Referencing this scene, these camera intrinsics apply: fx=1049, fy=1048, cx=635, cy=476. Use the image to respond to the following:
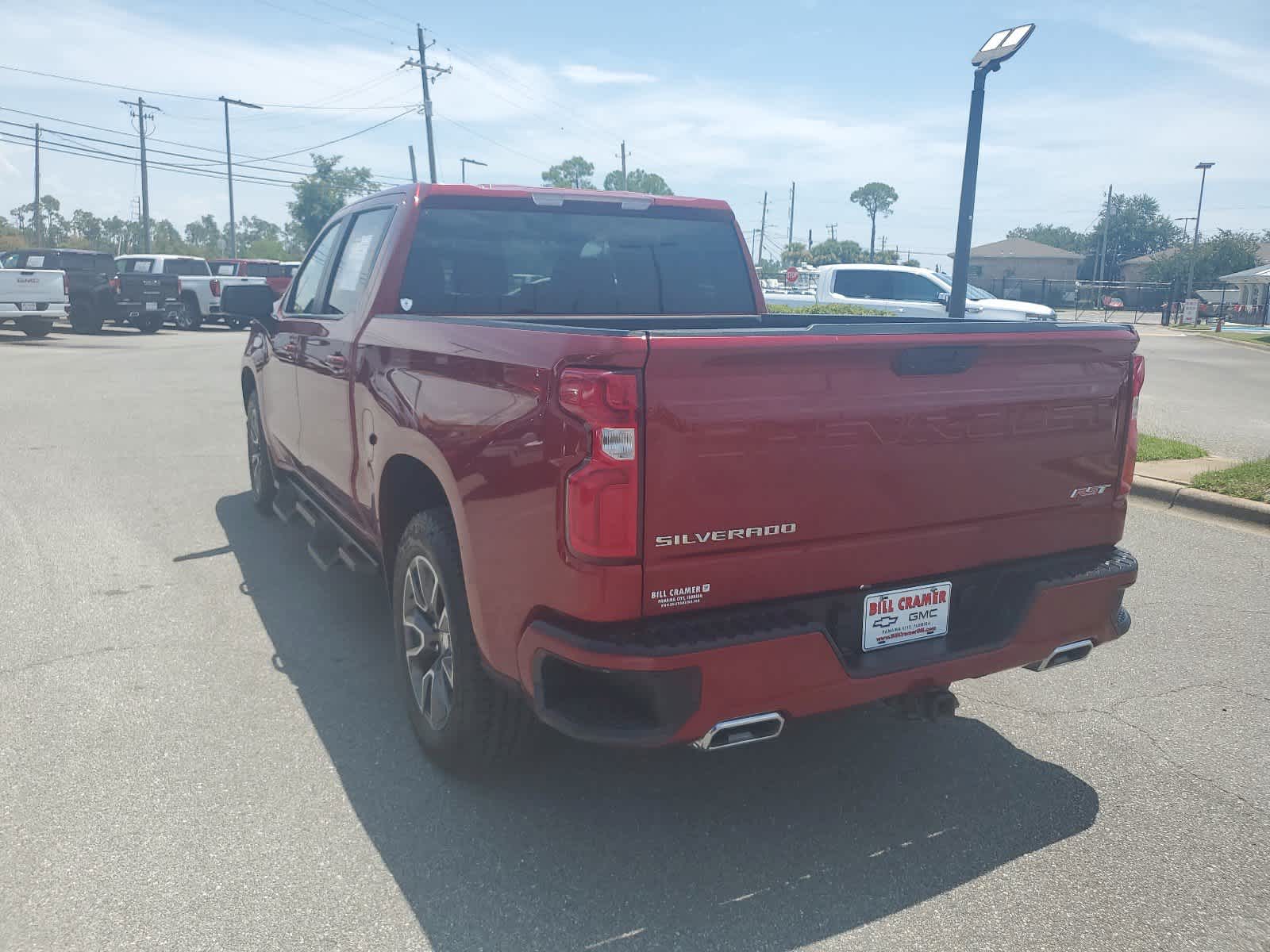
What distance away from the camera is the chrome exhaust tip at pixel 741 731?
2.77 metres

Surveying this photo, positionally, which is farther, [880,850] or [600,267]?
[600,267]

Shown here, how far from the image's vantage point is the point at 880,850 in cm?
315

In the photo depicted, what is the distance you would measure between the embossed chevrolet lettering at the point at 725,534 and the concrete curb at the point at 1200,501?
5503 mm

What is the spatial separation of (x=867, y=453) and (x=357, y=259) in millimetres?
2919

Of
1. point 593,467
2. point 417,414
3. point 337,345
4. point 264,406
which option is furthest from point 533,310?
point 264,406

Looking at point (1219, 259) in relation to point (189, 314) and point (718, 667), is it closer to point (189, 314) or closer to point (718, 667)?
point (189, 314)

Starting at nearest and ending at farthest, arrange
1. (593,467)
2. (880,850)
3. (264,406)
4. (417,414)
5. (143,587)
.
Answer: (593,467), (880,850), (417,414), (143,587), (264,406)

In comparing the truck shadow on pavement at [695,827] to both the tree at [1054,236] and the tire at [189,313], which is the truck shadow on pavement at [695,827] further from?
the tree at [1054,236]

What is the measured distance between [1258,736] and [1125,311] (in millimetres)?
73133

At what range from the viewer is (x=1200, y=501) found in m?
7.65

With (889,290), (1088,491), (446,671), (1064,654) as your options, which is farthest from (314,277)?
(889,290)

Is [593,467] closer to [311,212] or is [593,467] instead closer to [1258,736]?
[1258,736]

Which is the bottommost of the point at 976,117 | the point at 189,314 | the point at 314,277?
the point at 189,314

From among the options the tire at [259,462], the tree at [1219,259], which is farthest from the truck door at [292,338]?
the tree at [1219,259]
